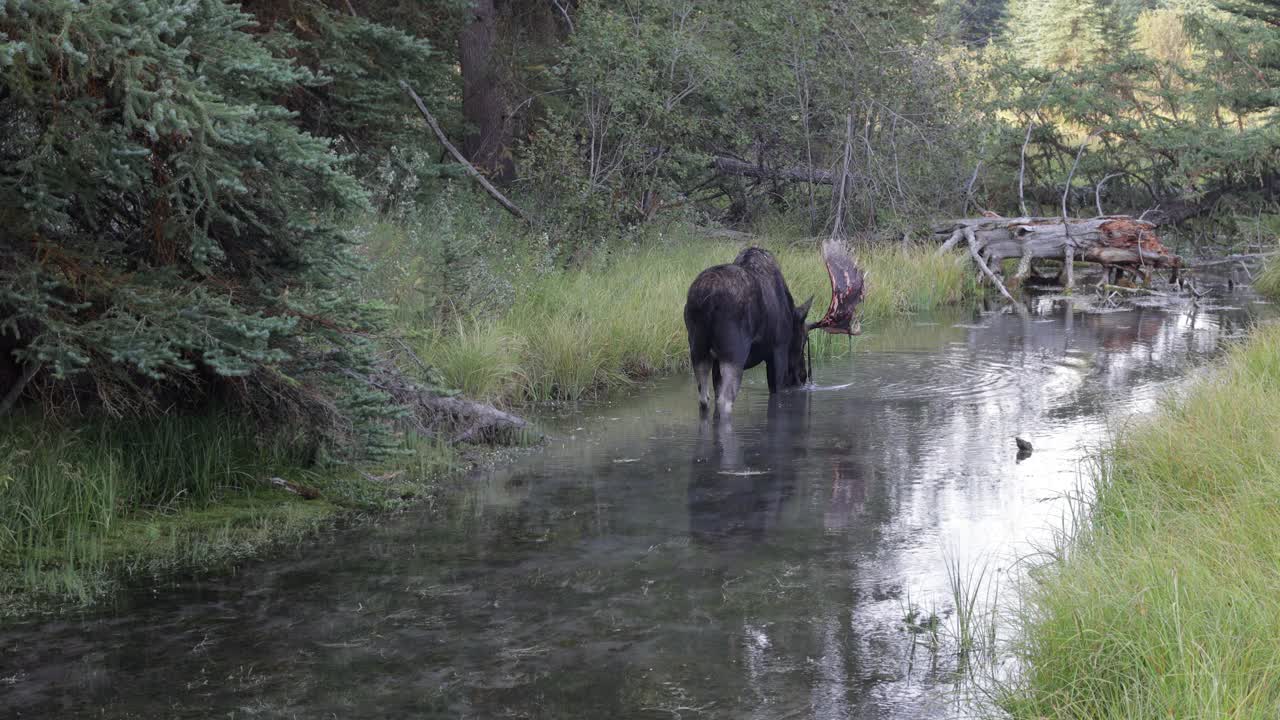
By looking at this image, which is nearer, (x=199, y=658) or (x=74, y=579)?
(x=199, y=658)

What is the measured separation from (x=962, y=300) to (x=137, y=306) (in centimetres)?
1512

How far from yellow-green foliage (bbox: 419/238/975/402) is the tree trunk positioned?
253 cm

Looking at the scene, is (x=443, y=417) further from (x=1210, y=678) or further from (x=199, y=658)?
(x=1210, y=678)

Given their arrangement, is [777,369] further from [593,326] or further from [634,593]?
[634,593]

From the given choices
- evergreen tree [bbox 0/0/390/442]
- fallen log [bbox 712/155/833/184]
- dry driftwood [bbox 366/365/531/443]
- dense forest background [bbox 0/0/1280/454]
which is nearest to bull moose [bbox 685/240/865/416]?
dry driftwood [bbox 366/365/531/443]

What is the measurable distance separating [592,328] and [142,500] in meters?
5.34

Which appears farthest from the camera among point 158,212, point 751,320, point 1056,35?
point 1056,35

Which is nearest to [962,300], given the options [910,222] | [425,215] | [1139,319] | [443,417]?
[910,222]

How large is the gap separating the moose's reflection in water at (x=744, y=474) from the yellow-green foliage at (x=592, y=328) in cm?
177

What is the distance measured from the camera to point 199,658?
5.12 metres

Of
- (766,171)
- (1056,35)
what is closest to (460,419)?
(766,171)

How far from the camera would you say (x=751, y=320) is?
10297 millimetres

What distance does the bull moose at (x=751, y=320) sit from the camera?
10.0 m

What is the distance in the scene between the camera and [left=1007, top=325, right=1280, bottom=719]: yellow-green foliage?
3867mm
